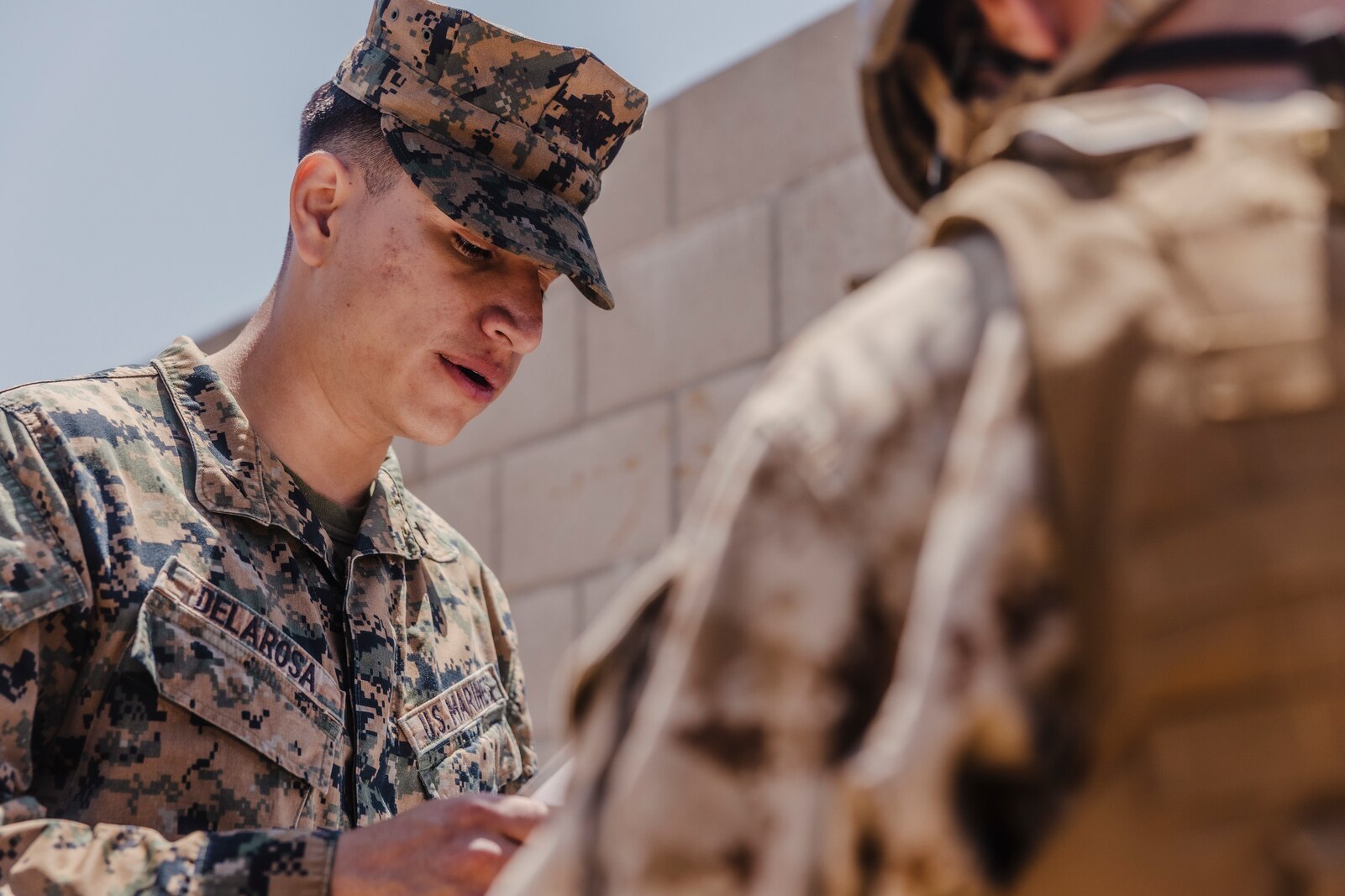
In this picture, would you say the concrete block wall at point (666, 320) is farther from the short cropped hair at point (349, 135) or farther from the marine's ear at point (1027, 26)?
the marine's ear at point (1027, 26)

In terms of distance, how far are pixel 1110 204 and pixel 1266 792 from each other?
345mm

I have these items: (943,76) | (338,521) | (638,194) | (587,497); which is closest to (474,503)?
(587,497)

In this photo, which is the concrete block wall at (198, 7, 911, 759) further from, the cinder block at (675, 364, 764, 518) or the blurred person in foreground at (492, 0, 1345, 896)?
the blurred person in foreground at (492, 0, 1345, 896)

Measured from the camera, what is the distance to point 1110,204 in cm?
81

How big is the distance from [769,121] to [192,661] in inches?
152

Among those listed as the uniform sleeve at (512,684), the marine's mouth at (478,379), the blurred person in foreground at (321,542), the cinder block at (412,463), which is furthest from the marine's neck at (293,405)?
the cinder block at (412,463)

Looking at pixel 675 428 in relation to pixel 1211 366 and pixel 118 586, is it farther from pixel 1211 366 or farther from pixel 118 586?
pixel 1211 366

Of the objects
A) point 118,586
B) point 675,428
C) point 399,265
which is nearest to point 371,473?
point 399,265

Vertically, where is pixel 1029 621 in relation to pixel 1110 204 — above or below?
below

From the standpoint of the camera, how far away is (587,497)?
5777 millimetres

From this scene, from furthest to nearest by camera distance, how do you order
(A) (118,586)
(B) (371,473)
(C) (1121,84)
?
(B) (371,473), (A) (118,586), (C) (1121,84)

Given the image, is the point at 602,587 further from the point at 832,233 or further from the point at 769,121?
the point at 769,121

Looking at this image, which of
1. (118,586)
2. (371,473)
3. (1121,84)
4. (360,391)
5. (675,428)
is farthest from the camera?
(675,428)

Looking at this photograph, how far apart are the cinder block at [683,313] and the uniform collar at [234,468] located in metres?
2.94
